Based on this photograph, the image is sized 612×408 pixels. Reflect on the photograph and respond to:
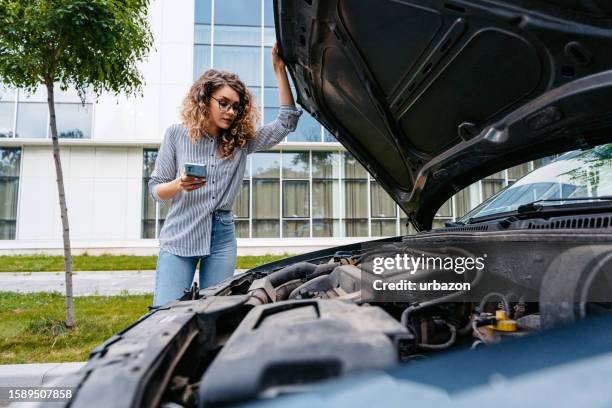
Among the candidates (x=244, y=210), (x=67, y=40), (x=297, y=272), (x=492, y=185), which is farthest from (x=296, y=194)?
(x=297, y=272)

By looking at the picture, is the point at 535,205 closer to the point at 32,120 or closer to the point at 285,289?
the point at 285,289

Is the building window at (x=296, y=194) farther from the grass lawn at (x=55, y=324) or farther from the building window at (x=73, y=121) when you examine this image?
the grass lawn at (x=55, y=324)

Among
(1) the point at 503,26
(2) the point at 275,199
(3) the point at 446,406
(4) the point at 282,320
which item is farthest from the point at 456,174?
(2) the point at 275,199

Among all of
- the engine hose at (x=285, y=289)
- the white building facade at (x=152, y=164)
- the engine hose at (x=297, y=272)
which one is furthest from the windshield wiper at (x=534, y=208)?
the white building facade at (x=152, y=164)

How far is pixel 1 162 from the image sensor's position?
1115cm

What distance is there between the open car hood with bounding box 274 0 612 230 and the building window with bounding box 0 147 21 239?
11690mm

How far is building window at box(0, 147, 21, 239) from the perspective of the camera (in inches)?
432

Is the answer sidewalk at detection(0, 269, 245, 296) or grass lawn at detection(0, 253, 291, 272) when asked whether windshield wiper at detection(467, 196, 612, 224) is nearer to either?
sidewalk at detection(0, 269, 245, 296)

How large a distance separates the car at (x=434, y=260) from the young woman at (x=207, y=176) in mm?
289

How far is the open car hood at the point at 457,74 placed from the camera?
1418 millimetres

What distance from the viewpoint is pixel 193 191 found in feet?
7.17

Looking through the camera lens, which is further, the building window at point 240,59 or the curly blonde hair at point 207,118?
the building window at point 240,59

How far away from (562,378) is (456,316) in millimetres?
981

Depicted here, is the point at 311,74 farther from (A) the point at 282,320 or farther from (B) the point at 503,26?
(A) the point at 282,320
